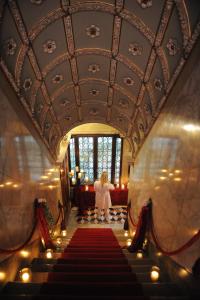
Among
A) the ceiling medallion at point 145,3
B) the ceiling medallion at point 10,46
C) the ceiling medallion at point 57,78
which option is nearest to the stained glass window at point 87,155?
the ceiling medallion at point 57,78

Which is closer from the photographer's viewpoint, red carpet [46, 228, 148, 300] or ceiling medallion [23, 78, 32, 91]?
red carpet [46, 228, 148, 300]

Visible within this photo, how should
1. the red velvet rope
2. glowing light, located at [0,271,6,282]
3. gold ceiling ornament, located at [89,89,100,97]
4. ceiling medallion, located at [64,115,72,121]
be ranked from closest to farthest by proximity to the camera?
the red velvet rope, glowing light, located at [0,271,6,282], gold ceiling ornament, located at [89,89,100,97], ceiling medallion, located at [64,115,72,121]

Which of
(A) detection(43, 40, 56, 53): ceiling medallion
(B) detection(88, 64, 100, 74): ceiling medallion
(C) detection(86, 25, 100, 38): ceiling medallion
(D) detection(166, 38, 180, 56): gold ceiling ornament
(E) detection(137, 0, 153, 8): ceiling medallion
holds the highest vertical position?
(C) detection(86, 25, 100, 38): ceiling medallion

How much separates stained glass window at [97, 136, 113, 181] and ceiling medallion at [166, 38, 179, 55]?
38.8 ft

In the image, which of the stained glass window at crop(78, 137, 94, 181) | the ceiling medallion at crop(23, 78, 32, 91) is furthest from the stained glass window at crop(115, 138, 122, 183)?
the ceiling medallion at crop(23, 78, 32, 91)

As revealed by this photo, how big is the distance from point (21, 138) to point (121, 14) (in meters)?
3.28

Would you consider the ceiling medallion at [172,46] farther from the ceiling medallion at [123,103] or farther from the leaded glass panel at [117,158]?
the leaded glass panel at [117,158]

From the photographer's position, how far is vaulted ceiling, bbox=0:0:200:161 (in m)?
3.99

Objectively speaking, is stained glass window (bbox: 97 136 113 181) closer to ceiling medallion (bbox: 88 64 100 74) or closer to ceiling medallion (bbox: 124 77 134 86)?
ceiling medallion (bbox: 124 77 134 86)

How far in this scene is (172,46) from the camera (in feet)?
14.0

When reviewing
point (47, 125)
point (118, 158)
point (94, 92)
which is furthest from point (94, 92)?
point (118, 158)

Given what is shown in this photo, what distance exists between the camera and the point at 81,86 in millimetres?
7223

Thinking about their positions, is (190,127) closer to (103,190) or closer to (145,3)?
(145,3)

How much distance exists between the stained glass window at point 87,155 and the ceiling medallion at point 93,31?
11280 mm
